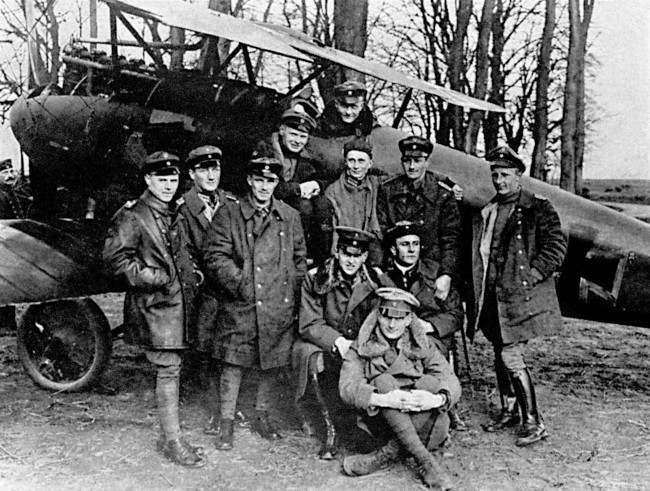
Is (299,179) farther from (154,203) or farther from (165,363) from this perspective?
(165,363)

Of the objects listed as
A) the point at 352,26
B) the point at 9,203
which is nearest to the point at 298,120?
the point at 352,26

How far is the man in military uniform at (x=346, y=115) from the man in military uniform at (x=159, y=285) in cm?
168

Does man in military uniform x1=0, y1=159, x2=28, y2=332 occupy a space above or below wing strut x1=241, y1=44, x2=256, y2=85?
below

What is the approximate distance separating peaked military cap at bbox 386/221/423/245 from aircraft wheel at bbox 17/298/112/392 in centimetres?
286

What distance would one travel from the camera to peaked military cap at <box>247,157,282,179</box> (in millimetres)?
5258

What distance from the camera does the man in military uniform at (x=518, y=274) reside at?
18.0ft

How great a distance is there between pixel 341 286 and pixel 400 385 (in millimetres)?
908

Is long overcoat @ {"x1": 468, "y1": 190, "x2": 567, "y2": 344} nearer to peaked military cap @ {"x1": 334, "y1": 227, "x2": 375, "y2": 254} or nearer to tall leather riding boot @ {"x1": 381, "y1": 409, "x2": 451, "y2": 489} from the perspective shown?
Result: peaked military cap @ {"x1": 334, "y1": 227, "x2": 375, "y2": 254}

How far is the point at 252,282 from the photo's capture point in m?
5.29

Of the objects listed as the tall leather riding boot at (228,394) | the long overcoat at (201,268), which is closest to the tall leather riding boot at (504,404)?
the tall leather riding boot at (228,394)

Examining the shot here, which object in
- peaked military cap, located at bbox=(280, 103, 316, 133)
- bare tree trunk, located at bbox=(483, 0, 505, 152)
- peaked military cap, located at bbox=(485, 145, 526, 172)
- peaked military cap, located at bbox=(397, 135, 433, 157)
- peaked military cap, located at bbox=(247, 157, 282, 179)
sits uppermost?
bare tree trunk, located at bbox=(483, 0, 505, 152)

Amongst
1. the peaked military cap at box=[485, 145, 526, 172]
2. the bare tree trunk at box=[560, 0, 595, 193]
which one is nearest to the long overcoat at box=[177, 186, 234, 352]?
the peaked military cap at box=[485, 145, 526, 172]

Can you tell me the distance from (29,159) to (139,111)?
1.73 metres

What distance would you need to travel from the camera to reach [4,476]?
4785 millimetres
